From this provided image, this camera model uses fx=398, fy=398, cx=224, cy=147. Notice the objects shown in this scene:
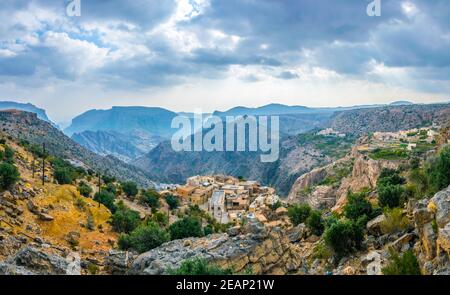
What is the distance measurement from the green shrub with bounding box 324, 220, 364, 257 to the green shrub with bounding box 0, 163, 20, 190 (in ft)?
66.6

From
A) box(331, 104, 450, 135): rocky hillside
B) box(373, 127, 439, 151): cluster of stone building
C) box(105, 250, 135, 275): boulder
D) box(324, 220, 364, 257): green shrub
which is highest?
box(331, 104, 450, 135): rocky hillside

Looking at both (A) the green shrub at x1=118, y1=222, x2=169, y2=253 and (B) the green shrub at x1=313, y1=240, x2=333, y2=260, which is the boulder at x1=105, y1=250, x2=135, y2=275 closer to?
(A) the green shrub at x1=118, y1=222, x2=169, y2=253

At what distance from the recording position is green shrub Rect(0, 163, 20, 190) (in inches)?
1005

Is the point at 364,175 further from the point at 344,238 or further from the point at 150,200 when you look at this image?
the point at 344,238

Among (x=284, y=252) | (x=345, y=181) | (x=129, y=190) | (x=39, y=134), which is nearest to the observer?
(x=284, y=252)

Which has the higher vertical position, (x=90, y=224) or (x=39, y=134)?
(x=39, y=134)

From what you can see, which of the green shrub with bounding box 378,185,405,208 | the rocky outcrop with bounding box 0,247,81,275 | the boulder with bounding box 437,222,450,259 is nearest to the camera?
the boulder with bounding box 437,222,450,259

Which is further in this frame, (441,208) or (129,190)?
(129,190)

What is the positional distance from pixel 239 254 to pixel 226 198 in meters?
44.0

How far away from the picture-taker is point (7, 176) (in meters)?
25.8

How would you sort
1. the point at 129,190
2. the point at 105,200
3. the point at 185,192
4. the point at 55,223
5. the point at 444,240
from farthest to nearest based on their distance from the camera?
the point at 185,192 < the point at 129,190 < the point at 105,200 < the point at 55,223 < the point at 444,240

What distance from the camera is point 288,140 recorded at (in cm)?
15200

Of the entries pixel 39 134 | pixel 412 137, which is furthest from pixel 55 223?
pixel 39 134

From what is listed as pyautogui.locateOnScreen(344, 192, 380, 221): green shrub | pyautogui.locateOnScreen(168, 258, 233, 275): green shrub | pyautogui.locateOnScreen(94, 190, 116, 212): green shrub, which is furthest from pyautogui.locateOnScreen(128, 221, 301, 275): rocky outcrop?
pyautogui.locateOnScreen(94, 190, 116, 212): green shrub
